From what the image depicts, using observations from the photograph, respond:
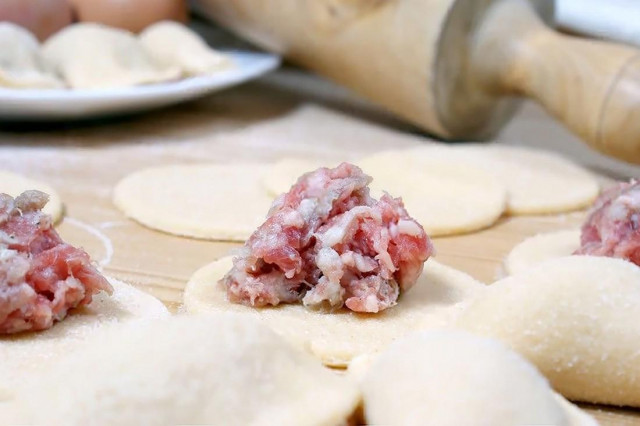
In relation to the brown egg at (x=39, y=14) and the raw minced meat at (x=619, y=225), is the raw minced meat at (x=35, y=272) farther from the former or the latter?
the brown egg at (x=39, y=14)

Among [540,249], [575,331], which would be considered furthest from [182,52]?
[575,331]

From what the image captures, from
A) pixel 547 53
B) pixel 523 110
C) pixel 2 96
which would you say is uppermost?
pixel 547 53

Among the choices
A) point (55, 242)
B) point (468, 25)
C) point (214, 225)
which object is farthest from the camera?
point (468, 25)

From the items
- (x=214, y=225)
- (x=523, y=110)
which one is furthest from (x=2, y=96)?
(x=523, y=110)

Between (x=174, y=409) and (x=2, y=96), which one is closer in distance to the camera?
(x=174, y=409)

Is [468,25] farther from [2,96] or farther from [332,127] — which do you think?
[2,96]

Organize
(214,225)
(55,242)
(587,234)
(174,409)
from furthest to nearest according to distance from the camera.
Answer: (214,225)
(587,234)
(55,242)
(174,409)

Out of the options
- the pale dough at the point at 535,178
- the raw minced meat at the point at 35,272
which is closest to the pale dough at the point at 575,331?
the raw minced meat at the point at 35,272
